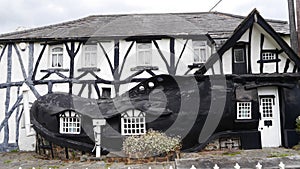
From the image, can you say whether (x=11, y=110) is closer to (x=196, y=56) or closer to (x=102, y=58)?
(x=102, y=58)

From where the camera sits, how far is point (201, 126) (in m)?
9.86

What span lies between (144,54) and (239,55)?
14.8 feet

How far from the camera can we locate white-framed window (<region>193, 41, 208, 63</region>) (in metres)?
13.1

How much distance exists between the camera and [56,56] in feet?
44.6

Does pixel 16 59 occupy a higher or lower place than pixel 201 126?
higher

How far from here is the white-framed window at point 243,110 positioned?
10.2 metres

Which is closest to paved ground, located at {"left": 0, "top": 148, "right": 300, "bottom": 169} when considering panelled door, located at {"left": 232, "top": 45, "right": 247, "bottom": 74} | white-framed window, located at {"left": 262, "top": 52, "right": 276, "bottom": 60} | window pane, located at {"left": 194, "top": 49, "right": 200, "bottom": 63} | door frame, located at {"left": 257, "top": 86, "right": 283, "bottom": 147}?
door frame, located at {"left": 257, "top": 86, "right": 283, "bottom": 147}

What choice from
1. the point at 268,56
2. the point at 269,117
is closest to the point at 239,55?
the point at 268,56

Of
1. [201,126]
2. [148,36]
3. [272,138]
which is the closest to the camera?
[201,126]

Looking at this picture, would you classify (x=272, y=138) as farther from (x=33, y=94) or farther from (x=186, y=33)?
(x=33, y=94)

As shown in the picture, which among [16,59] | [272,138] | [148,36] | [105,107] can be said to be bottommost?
[272,138]

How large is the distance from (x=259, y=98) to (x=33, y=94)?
10393 millimetres

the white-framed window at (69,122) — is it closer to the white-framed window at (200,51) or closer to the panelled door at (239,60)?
the white-framed window at (200,51)

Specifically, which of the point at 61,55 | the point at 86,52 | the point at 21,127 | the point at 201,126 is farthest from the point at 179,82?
the point at 21,127
